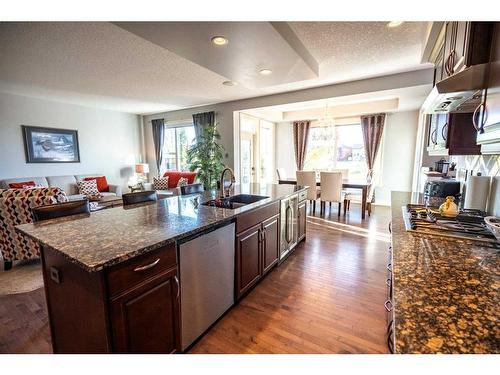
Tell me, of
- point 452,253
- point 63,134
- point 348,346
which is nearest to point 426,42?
point 452,253

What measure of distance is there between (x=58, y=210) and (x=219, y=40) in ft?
6.15

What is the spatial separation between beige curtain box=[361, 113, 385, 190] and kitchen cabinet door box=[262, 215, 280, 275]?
4.13 metres

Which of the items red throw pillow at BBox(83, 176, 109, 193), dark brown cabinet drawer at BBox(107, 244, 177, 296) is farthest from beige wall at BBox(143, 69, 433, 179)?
dark brown cabinet drawer at BBox(107, 244, 177, 296)

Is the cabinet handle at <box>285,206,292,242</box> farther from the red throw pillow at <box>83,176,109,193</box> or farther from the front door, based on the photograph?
the red throw pillow at <box>83,176,109,193</box>

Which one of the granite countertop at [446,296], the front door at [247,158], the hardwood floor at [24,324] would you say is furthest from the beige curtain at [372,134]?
the hardwood floor at [24,324]

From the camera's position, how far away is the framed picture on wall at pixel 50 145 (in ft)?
16.0

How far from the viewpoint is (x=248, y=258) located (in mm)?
2080

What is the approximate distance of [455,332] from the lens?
0.61m

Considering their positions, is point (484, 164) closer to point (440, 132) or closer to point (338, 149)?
point (440, 132)

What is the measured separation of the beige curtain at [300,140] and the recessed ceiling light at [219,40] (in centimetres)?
504

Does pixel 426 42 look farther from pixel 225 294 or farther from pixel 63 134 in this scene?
pixel 63 134

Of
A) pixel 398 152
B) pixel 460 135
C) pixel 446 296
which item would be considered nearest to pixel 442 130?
pixel 460 135

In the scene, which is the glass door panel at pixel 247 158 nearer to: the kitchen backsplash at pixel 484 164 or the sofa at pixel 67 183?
the sofa at pixel 67 183

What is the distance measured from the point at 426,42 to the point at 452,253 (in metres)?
2.28
